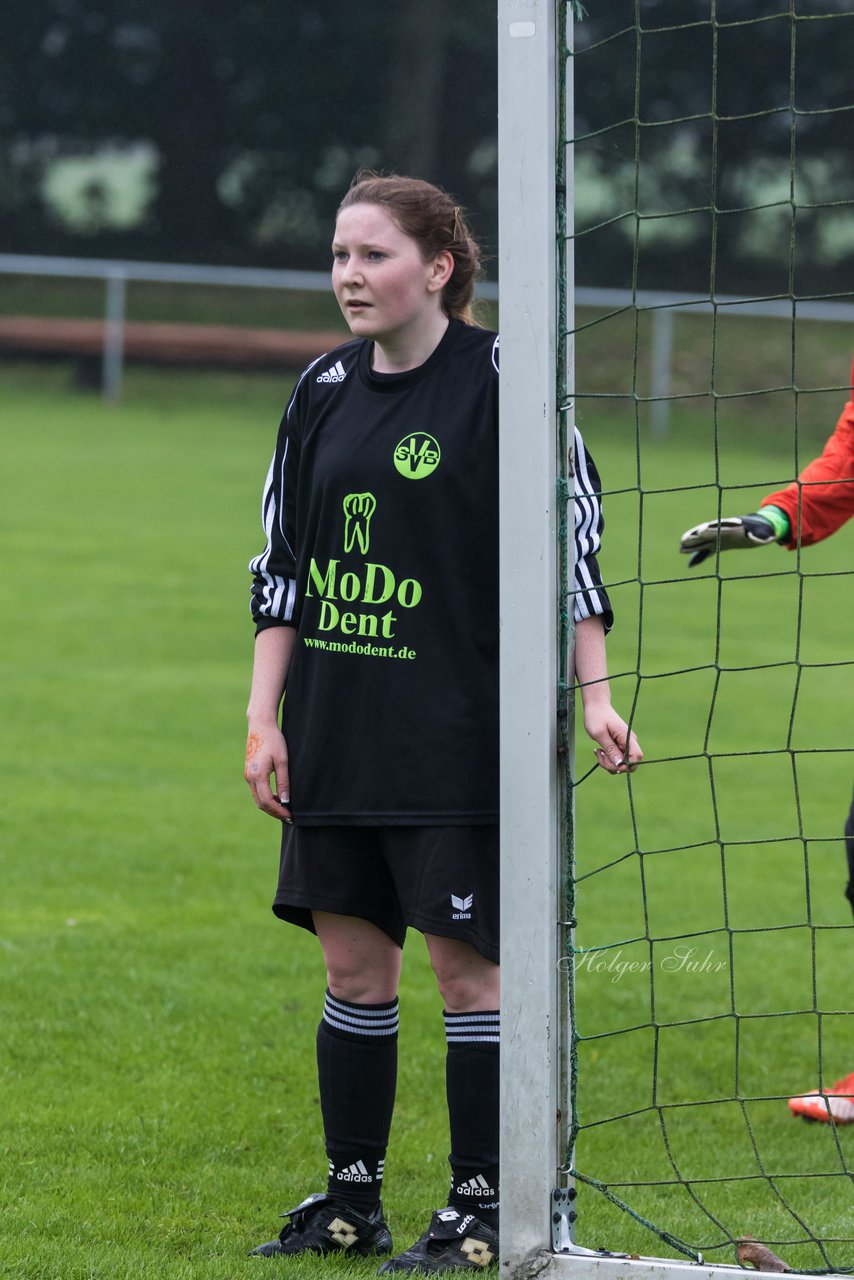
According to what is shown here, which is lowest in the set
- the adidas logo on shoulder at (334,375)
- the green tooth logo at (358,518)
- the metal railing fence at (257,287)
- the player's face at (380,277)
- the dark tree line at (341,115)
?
the green tooth logo at (358,518)

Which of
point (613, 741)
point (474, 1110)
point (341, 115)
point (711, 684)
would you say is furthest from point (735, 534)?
point (341, 115)

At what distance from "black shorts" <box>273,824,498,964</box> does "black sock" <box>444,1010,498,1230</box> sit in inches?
6.4

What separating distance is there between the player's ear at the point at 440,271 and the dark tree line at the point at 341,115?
1973 cm

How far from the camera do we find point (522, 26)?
99.6 inches

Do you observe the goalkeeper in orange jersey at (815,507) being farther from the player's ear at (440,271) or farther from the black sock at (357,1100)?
the black sock at (357,1100)

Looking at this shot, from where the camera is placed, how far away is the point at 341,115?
2402cm

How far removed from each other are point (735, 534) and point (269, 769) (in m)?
0.98

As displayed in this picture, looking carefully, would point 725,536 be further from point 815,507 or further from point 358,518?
point 358,518

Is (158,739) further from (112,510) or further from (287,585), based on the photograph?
(112,510)

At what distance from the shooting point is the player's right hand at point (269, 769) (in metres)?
2.84

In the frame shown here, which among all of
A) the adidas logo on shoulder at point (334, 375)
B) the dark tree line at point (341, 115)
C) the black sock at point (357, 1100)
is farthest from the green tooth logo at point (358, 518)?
the dark tree line at point (341, 115)

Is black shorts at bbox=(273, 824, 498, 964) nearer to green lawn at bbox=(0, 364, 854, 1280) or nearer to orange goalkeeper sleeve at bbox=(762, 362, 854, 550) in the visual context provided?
green lawn at bbox=(0, 364, 854, 1280)

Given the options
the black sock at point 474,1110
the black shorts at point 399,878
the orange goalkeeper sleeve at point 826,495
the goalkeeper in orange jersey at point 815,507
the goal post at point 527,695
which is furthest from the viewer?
the orange goalkeeper sleeve at point 826,495

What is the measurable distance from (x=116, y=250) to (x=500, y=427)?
21.7 meters
